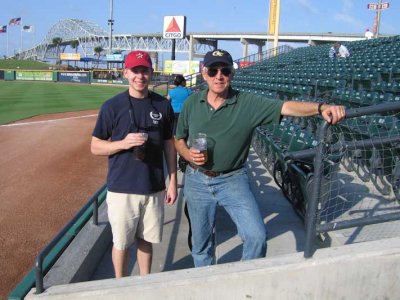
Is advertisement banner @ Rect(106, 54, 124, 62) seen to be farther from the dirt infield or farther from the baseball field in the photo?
the dirt infield

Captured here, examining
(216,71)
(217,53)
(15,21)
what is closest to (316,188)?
(216,71)

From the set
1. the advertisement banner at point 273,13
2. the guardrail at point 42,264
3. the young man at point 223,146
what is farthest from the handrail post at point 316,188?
the advertisement banner at point 273,13

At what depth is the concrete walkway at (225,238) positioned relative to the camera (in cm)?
367

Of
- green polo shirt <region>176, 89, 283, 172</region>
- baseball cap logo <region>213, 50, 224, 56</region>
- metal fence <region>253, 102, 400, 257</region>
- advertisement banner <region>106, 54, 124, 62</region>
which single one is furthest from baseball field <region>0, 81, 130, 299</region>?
advertisement banner <region>106, 54, 124, 62</region>

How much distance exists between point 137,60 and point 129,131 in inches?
19.8

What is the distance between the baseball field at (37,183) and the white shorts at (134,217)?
1357mm

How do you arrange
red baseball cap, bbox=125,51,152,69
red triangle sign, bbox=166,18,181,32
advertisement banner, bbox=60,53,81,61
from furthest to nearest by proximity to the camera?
advertisement banner, bbox=60,53,81,61
red triangle sign, bbox=166,18,181,32
red baseball cap, bbox=125,51,152,69

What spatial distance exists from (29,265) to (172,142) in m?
2.06

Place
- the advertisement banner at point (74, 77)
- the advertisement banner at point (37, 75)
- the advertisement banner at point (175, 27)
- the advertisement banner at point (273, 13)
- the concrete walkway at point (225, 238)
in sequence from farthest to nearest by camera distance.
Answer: the advertisement banner at point (37, 75), the advertisement banner at point (74, 77), the advertisement banner at point (175, 27), the advertisement banner at point (273, 13), the concrete walkway at point (225, 238)

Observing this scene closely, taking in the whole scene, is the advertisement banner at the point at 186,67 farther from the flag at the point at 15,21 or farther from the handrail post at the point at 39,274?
the flag at the point at 15,21

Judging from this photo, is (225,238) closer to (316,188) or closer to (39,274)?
(316,188)

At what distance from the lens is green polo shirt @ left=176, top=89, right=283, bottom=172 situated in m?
2.88

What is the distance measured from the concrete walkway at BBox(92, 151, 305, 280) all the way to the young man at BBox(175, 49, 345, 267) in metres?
0.76

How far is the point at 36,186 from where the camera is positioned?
271 inches
